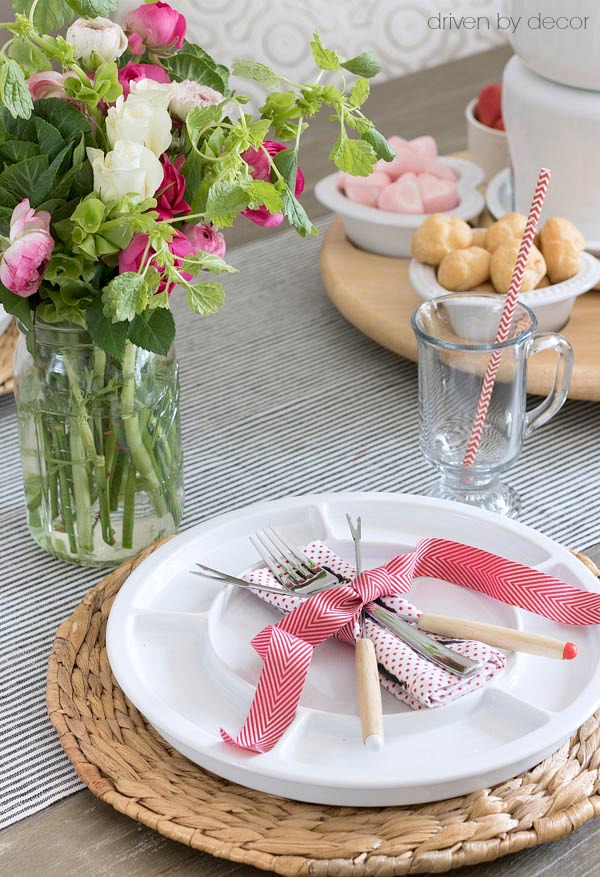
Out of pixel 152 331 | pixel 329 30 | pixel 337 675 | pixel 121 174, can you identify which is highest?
pixel 121 174

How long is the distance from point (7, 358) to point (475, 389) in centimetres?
47

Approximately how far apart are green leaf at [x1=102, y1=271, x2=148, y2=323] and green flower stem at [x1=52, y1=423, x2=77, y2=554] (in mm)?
179

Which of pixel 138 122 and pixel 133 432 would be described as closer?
pixel 138 122

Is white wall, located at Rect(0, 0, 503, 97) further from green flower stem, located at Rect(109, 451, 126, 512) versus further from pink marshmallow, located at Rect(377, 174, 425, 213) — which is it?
green flower stem, located at Rect(109, 451, 126, 512)

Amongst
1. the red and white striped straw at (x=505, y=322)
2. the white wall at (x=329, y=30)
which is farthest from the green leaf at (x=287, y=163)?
the white wall at (x=329, y=30)

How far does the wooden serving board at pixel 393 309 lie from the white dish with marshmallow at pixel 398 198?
3 cm

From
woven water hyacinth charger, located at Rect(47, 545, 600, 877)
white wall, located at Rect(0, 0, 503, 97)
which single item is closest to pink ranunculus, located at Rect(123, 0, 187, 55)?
woven water hyacinth charger, located at Rect(47, 545, 600, 877)

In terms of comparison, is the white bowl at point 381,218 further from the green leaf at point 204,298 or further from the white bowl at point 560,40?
the green leaf at point 204,298

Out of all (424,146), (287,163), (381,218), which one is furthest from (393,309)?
(287,163)

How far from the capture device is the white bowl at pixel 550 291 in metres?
1.07

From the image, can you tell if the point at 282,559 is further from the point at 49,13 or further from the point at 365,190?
the point at 365,190

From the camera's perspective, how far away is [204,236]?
2.48 ft

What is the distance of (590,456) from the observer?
3.40 feet

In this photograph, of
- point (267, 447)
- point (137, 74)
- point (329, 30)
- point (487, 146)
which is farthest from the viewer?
point (329, 30)
